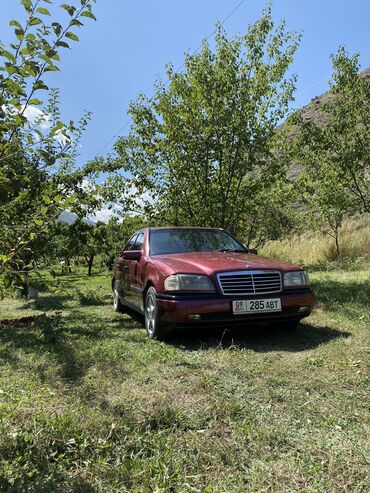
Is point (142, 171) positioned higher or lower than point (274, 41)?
lower

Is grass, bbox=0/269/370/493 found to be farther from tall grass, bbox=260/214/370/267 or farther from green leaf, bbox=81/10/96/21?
tall grass, bbox=260/214/370/267

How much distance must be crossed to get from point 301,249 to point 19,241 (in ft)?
53.8

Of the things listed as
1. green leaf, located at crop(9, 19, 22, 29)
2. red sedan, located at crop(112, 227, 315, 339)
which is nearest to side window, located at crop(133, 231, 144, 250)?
red sedan, located at crop(112, 227, 315, 339)

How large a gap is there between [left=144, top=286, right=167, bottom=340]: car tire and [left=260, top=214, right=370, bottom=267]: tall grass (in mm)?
10005

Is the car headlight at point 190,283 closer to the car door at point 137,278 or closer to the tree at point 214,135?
the car door at point 137,278

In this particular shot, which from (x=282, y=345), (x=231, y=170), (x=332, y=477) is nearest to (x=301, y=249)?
(x=231, y=170)

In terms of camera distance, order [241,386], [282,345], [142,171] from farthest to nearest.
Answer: [142,171], [282,345], [241,386]

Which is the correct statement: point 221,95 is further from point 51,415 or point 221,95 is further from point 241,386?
point 51,415

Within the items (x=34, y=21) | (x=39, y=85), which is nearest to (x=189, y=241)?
(x=39, y=85)

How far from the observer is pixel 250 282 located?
16.5ft

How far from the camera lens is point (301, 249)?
18297mm

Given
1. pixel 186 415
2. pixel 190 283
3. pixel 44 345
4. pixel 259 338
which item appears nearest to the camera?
pixel 186 415

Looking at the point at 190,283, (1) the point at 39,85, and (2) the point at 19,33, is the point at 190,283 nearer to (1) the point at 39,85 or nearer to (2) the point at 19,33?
(1) the point at 39,85

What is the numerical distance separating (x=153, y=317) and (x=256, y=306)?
128 centimetres
